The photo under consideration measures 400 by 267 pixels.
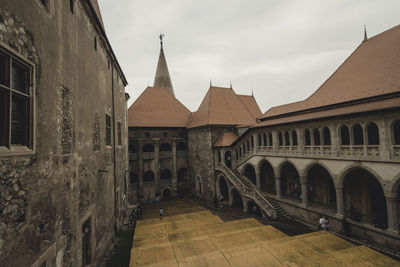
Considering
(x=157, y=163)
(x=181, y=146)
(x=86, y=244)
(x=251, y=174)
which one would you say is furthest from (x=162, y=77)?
(x=86, y=244)

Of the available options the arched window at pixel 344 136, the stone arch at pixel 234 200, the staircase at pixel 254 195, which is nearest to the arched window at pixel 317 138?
the arched window at pixel 344 136

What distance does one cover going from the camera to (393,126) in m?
11.0

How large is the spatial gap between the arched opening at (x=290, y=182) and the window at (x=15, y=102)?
65.9ft

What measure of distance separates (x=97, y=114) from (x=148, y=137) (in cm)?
1903

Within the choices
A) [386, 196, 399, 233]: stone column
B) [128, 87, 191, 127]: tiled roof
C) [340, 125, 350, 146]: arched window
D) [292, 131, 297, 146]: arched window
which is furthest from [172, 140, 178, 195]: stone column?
[386, 196, 399, 233]: stone column

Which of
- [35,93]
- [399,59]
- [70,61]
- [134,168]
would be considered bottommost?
[134,168]

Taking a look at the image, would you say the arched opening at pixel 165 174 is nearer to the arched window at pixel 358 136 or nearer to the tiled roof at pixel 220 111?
the tiled roof at pixel 220 111

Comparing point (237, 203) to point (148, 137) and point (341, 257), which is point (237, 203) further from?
point (341, 257)

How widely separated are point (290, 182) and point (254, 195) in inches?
182

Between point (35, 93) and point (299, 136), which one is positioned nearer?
point (35, 93)

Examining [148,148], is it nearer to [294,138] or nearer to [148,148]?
[148,148]

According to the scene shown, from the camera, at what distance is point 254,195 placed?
19078 mm

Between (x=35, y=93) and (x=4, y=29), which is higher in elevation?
(x=4, y=29)

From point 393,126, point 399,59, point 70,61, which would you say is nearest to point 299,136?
point 393,126
